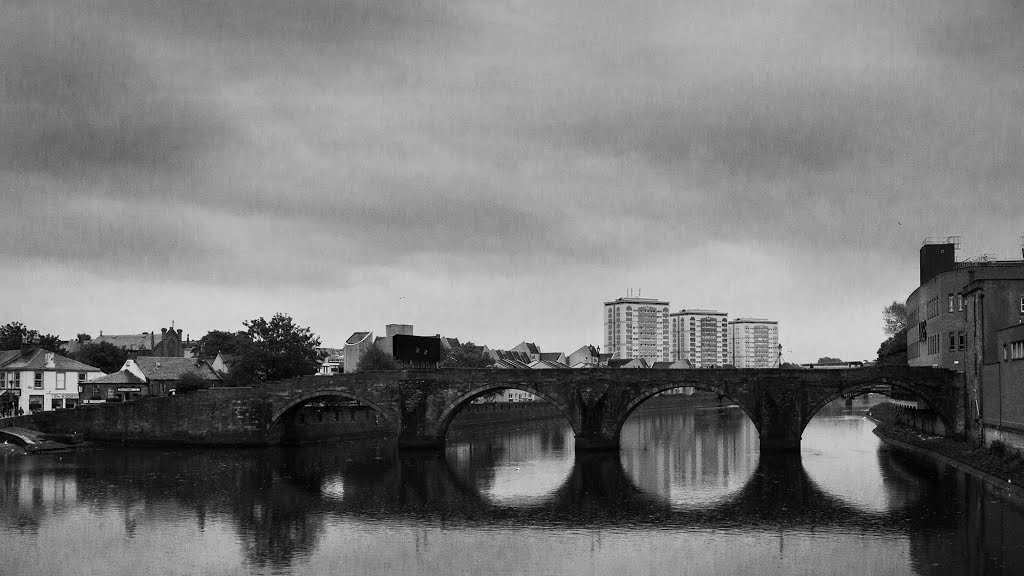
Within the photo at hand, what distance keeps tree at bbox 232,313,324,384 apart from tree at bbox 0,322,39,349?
40.1 meters

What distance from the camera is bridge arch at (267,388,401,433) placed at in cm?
7491

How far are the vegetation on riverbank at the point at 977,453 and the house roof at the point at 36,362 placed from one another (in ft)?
260

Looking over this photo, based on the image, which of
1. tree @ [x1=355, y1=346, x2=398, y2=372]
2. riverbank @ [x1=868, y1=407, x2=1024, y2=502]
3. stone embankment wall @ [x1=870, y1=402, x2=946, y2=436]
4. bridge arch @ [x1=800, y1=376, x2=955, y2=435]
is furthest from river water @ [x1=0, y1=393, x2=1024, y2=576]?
tree @ [x1=355, y1=346, x2=398, y2=372]

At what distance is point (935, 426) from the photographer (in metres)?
74.9

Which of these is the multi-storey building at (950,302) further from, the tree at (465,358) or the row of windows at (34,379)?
the row of windows at (34,379)

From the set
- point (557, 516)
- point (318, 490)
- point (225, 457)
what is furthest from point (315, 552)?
point (225, 457)

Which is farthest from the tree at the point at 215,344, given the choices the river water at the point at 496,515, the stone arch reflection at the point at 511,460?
the river water at the point at 496,515

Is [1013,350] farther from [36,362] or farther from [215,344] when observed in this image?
[215,344]

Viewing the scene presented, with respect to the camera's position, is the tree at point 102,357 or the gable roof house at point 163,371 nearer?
the gable roof house at point 163,371

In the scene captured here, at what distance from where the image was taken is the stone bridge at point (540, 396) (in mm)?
71062

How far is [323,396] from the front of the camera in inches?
3059

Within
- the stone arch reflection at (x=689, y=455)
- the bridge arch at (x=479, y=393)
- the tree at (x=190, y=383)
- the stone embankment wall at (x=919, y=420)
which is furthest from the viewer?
the tree at (x=190, y=383)

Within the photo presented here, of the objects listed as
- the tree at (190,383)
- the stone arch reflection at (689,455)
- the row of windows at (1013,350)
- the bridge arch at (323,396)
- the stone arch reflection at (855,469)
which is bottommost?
the stone arch reflection at (689,455)

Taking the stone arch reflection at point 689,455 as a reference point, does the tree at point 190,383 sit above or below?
above
